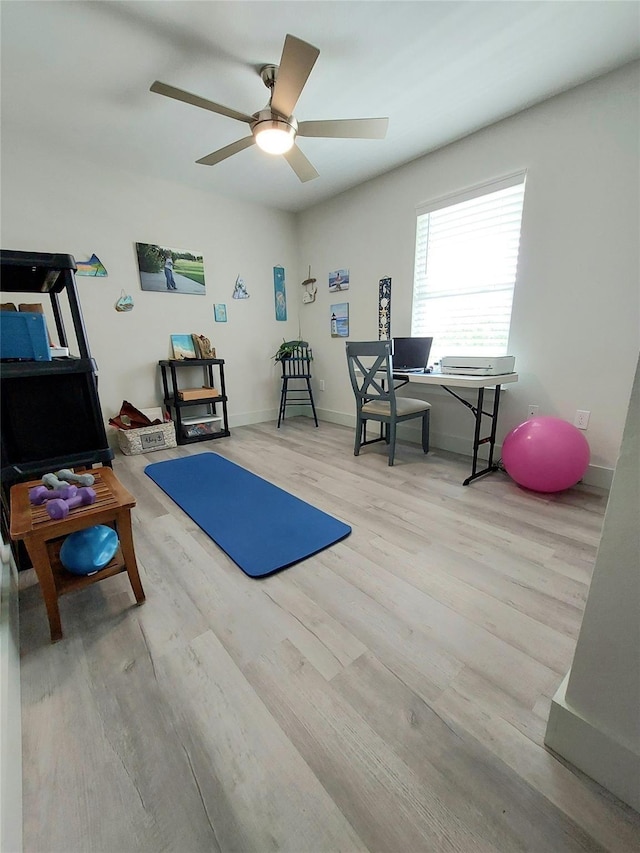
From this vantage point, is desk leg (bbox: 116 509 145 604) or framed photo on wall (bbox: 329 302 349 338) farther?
framed photo on wall (bbox: 329 302 349 338)

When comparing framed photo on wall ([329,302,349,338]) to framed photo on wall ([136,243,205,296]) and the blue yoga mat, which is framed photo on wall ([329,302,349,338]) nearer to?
framed photo on wall ([136,243,205,296])

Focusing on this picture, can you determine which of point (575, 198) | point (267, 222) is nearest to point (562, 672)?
point (575, 198)

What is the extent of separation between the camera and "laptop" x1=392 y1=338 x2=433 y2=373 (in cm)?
278

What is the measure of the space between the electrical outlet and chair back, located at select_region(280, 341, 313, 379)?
2582 mm

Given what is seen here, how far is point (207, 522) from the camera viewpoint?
71.5 inches

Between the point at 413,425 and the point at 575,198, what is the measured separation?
75.4 inches

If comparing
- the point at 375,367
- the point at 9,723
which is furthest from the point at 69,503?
the point at 375,367

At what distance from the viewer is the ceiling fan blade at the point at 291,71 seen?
1331mm

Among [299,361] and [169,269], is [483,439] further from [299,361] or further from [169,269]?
[169,269]

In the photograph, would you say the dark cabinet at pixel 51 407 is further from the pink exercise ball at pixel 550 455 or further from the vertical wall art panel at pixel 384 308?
the vertical wall art panel at pixel 384 308

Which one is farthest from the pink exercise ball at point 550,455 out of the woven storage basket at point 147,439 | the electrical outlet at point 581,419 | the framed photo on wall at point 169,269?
the framed photo on wall at point 169,269

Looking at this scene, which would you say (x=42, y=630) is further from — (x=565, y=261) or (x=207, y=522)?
(x=565, y=261)

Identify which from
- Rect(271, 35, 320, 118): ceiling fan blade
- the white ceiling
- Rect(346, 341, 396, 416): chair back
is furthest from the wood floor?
the white ceiling

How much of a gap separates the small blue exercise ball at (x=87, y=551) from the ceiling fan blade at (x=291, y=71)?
6.48ft
